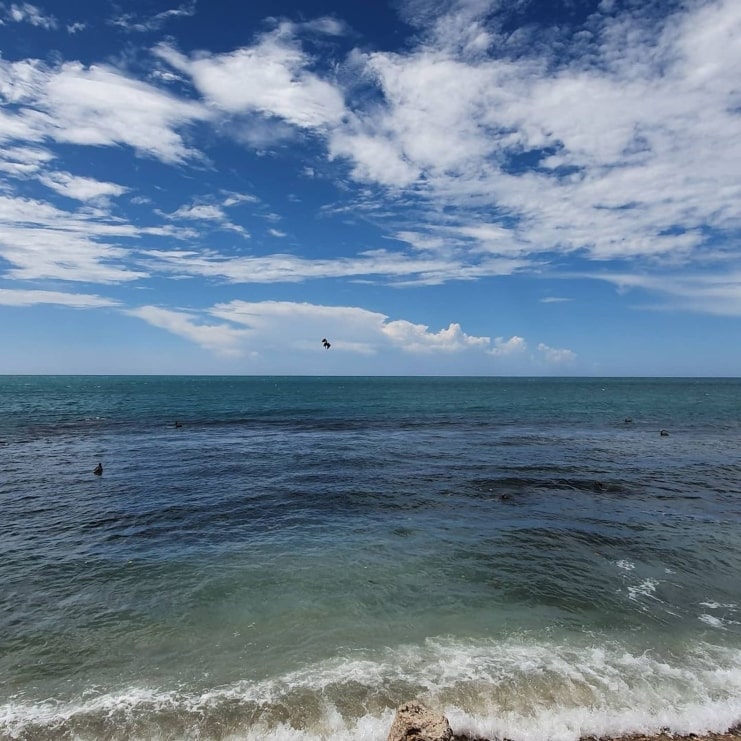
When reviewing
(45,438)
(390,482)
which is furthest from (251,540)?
(45,438)

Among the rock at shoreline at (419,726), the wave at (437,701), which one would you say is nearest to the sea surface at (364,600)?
the wave at (437,701)

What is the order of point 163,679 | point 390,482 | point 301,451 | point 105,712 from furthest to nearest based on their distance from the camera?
1. point 301,451
2. point 390,482
3. point 163,679
4. point 105,712

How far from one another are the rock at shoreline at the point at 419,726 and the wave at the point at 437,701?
2265mm

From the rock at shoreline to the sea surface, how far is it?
7.47 feet

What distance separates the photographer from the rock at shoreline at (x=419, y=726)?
291 inches

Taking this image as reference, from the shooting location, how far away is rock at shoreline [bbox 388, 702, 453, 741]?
7.39 metres

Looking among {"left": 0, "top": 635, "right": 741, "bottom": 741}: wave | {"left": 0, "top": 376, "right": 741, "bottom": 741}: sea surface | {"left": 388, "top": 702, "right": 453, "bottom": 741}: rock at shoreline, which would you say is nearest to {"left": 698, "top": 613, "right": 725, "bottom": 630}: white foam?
{"left": 0, "top": 376, "right": 741, "bottom": 741}: sea surface

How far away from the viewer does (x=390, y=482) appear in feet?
93.8

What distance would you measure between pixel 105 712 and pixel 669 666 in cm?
1248

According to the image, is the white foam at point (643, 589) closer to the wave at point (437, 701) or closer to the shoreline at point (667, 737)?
the wave at point (437, 701)

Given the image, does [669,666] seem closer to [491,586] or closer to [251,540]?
[491,586]

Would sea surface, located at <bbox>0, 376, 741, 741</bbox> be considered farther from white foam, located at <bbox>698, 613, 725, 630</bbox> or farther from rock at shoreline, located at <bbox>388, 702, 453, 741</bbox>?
rock at shoreline, located at <bbox>388, 702, 453, 741</bbox>

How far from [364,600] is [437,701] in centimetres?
451

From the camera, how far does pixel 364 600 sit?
47.5 feet
